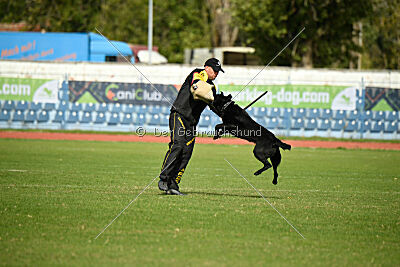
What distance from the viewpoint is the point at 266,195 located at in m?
11.1

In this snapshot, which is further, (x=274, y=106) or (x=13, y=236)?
(x=274, y=106)

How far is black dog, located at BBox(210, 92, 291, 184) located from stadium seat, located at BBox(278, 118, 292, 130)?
19746 millimetres

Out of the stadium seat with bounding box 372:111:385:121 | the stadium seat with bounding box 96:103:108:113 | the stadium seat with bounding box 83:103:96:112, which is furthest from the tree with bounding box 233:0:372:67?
the stadium seat with bounding box 83:103:96:112

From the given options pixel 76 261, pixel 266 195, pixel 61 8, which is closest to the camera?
pixel 76 261

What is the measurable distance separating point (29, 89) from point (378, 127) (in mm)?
17185

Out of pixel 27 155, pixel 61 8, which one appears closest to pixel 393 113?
→ pixel 27 155

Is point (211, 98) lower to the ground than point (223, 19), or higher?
lower

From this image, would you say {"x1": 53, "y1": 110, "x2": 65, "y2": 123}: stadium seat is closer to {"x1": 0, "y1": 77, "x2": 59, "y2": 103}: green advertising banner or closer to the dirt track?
{"x1": 0, "y1": 77, "x2": 59, "y2": 103}: green advertising banner

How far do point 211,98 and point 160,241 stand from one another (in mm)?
3208

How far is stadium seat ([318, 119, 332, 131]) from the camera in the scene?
3006 centimetres

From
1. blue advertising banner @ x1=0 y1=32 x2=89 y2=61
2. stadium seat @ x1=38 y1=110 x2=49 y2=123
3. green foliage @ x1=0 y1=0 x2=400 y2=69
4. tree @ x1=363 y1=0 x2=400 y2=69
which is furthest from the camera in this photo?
tree @ x1=363 y1=0 x2=400 y2=69

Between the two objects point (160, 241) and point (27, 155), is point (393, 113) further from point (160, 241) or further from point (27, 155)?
point (160, 241)

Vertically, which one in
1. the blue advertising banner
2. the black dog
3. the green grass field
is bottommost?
the green grass field

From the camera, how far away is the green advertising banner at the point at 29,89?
29953mm
